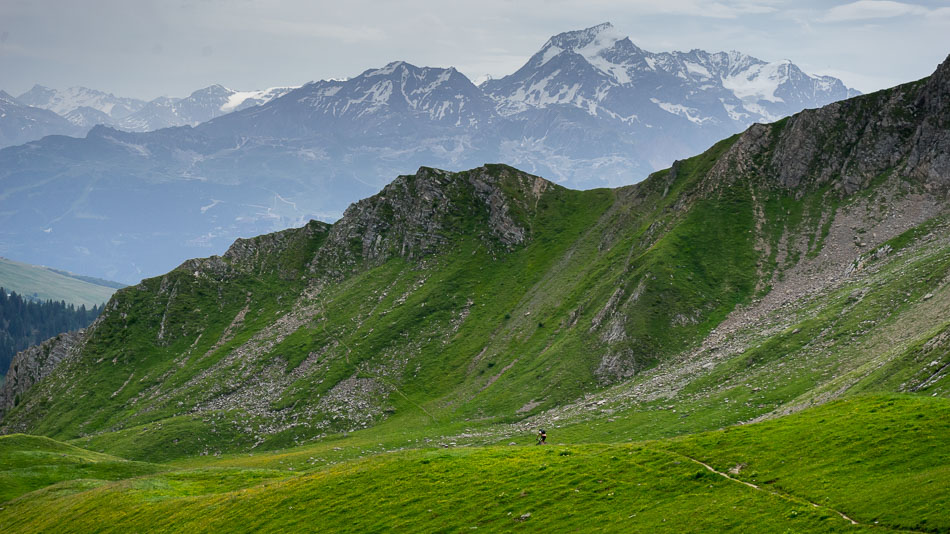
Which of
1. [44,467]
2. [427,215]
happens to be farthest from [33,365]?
[44,467]

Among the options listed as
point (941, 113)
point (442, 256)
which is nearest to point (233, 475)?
point (442, 256)

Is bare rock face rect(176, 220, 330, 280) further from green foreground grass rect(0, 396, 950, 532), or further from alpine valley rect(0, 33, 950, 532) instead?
green foreground grass rect(0, 396, 950, 532)

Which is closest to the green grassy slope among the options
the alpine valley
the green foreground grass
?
the alpine valley

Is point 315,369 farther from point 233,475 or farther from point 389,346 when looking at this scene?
point 233,475

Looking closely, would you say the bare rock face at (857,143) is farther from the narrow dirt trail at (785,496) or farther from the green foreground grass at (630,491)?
the narrow dirt trail at (785,496)

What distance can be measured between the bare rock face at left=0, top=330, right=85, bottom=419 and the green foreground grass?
133936 mm

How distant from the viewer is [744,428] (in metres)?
51.9

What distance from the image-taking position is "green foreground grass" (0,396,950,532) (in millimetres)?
35781

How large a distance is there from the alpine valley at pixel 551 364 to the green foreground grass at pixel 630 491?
9.5 inches

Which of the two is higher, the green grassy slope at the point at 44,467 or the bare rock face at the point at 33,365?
the bare rock face at the point at 33,365

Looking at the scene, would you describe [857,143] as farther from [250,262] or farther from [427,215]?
[250,262]

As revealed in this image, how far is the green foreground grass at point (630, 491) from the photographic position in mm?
35781

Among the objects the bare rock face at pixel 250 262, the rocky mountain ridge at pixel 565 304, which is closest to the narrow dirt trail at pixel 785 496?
the rocky mountain ridge at pixel 565 304

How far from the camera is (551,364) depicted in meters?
120
